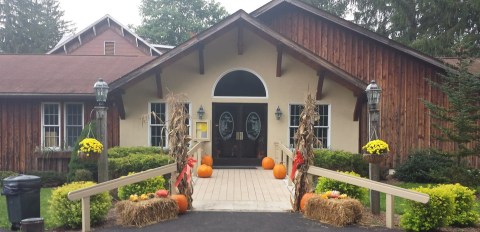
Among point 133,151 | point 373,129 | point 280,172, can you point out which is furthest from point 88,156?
point 373,129

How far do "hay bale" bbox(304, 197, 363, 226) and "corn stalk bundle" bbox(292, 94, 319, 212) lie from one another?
27.3 inches

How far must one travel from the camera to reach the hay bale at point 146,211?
7707 mm

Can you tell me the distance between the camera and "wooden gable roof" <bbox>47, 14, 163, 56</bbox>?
1120 inches

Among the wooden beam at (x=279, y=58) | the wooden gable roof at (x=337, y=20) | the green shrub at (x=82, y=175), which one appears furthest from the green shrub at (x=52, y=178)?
the wooden gable roof at (x=337, y=20)

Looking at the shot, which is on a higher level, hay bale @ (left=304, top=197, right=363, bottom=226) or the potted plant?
the potted plant

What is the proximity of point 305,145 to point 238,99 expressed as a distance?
249 inches

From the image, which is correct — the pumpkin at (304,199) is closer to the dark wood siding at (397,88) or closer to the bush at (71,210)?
the bush at (71,210)

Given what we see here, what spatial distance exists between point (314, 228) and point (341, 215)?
528 mm

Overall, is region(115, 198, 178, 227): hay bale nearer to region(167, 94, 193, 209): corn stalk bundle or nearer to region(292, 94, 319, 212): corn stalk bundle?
region(167, 94, 193, 209): corn stalk bundle

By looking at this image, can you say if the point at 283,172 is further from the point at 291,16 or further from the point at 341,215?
the point at 291,16

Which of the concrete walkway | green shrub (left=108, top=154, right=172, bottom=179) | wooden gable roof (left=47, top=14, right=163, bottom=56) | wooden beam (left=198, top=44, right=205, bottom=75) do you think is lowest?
the concrete walkway

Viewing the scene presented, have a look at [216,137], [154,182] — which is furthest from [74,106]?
[154,182]

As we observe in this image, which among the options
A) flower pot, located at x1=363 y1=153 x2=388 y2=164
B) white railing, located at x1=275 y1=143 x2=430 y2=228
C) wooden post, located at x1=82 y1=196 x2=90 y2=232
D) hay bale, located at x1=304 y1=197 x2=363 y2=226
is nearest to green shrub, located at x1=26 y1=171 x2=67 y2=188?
wooden post, located at x1=82 y1=196 x2=90 y2=232

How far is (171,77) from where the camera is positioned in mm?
15078
